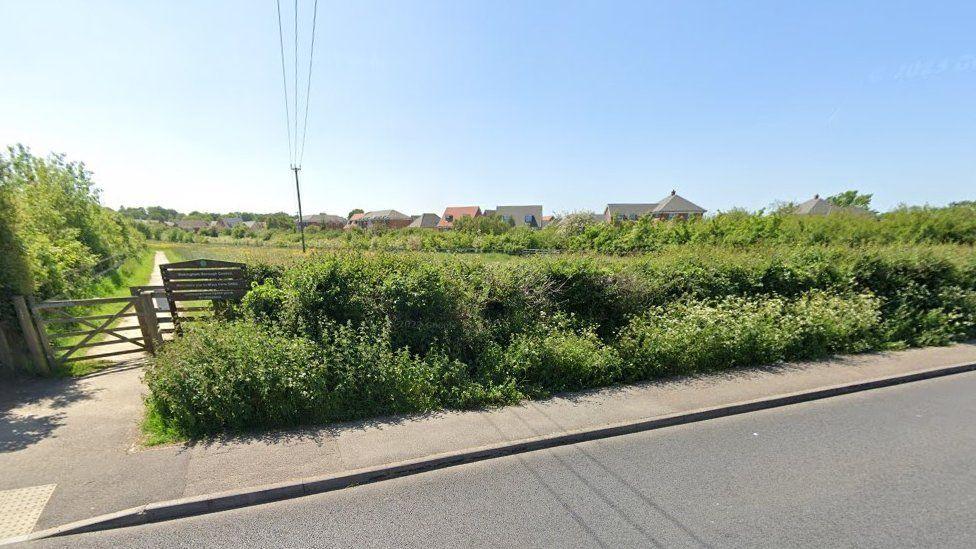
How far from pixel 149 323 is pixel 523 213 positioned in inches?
3118

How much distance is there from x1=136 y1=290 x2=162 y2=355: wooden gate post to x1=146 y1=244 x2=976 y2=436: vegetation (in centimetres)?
159

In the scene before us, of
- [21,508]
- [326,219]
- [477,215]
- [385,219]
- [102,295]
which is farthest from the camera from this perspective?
[326,219]

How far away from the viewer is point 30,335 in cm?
594

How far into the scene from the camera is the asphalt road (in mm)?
2809

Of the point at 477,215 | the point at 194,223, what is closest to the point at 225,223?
the point at 194,223

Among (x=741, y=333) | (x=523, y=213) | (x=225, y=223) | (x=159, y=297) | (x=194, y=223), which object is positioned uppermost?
(x=523, y=213)

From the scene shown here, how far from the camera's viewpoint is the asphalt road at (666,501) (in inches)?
111

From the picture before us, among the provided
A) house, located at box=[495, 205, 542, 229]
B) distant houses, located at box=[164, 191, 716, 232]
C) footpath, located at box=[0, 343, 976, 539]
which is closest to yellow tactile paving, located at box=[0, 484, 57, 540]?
footpath, located at box=[0, 343, 976, 539]

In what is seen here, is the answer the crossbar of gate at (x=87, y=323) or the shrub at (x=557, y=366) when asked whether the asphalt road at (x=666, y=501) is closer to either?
the shrub at (x=557, y=366)

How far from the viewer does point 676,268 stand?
745 centimetres

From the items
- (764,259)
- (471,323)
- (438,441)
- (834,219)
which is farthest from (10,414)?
(834,219)

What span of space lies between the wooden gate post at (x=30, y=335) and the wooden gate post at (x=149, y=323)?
124 cm

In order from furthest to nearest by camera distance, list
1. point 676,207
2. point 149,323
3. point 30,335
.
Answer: point 676,207 < point 149,323 < point 30,335

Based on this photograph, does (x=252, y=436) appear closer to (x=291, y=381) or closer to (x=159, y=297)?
(x=291, y=381)
